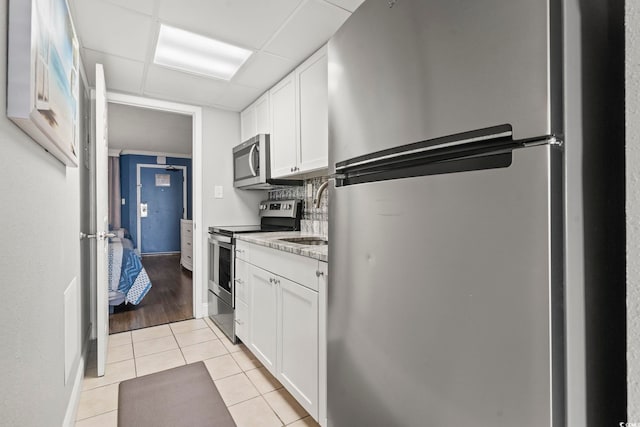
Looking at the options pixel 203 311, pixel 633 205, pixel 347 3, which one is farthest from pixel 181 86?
pixel 633 205

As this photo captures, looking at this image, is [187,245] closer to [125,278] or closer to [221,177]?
[125,278]

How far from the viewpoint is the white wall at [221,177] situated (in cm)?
329

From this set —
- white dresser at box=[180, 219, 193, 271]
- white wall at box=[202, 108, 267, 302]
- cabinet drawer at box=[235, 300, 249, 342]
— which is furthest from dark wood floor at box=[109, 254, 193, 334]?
cabinet drawer at box=[235, 300, 249, 342]

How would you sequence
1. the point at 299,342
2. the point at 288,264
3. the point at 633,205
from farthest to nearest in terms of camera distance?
the point at 288,264 → the point at 299,342 → the point at 633,205

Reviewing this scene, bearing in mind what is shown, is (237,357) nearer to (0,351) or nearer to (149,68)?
(0,351)

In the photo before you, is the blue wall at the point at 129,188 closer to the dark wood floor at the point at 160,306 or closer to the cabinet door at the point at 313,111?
the dark wood floor at the point at 160,306

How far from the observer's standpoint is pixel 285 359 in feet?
5.84

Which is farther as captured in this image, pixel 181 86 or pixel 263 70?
pixel 181 86

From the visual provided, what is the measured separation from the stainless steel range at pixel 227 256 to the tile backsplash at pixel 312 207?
73 mm

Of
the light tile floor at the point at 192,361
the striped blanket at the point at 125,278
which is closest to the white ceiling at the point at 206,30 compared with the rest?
the striped blanket at the point at 125,278

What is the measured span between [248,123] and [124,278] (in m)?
2.11

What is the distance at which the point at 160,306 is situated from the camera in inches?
140

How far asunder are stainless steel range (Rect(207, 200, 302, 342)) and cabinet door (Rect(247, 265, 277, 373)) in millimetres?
393

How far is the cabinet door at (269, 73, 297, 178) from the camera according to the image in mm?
2465
